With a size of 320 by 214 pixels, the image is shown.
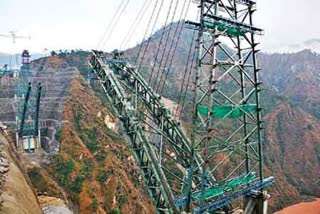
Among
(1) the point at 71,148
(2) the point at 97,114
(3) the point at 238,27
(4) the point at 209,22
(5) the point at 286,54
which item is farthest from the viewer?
(5) the point at 286,54

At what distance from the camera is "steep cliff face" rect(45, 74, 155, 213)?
41.4 meters

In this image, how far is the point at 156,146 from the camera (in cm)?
1703

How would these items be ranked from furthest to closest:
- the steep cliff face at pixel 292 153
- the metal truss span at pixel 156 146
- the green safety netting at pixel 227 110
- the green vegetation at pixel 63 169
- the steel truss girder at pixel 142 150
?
the steep cliff face at pixel 292 153 < the green vegetation at pixel 63 169 < the steel truss girder at pixel 142 150 < the metal truss span at pixel 156 146 < the green safety netting at pixel 227 110

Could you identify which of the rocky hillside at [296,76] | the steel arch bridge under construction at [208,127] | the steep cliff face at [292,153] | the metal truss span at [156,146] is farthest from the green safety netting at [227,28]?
the rocky hillside at [296,76]

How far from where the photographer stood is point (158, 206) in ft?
48.3

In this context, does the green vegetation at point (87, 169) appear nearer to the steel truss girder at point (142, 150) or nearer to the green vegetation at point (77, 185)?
the green vegetation at point (77, 185)

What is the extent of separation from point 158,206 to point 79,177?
1168 inches

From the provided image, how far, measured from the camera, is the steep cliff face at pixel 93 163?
41438mm

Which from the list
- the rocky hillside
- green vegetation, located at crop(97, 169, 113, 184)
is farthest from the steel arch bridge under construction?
the rocky hillside

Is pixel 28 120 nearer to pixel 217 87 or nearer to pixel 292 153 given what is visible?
pixel 217 87

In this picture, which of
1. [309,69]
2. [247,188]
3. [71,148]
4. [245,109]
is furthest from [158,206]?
[309,69]

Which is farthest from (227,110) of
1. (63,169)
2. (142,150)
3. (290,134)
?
(290,134)

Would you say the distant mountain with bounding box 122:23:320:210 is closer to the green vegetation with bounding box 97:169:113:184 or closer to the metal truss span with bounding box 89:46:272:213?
the green vegetation with bounding box 97:169:113:184

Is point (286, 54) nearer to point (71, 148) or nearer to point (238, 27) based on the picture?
point (71, 148)
